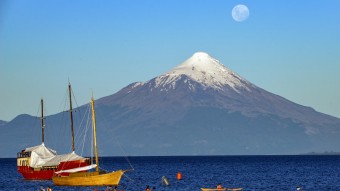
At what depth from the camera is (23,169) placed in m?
163

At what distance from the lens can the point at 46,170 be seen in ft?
508

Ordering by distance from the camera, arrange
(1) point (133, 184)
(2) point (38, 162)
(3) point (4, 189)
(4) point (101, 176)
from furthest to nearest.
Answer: (2) point (38, 162) < (1) point (133, 184) < (3) point (4, 189) < (4) point (101, 176)

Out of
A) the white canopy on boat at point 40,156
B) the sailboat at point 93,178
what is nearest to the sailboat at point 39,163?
the white canopy on boat at point 40,156

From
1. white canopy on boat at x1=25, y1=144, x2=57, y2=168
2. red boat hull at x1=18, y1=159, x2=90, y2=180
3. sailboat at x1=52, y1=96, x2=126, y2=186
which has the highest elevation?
white canopy on boat at x1=25, y1=144, x2=57, y2=168

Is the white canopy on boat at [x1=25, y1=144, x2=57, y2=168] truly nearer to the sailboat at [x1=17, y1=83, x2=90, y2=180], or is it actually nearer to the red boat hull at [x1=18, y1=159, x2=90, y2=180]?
the sailboat at [x1=17, y1=83, x2=90, y2=180]

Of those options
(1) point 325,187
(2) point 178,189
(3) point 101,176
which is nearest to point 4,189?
(3) point 101,176

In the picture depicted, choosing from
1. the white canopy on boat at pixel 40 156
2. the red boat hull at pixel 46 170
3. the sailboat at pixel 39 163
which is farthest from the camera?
the white canopy on boat at pixel 40 156

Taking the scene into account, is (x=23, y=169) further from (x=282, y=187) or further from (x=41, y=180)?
(x=282, y=187)

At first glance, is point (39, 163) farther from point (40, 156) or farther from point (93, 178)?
point (93, 178)

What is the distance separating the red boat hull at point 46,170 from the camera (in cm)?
14150

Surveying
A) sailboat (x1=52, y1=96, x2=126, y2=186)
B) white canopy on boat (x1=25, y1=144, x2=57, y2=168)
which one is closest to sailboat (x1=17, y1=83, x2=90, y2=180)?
white canopy on boat (x1=25, y1=144, x2=57, y2=168)

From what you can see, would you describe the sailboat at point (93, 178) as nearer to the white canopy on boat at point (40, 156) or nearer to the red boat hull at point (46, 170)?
the red boat hull at point (46, 170)

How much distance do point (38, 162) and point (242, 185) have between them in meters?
39.9

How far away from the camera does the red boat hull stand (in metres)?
142
